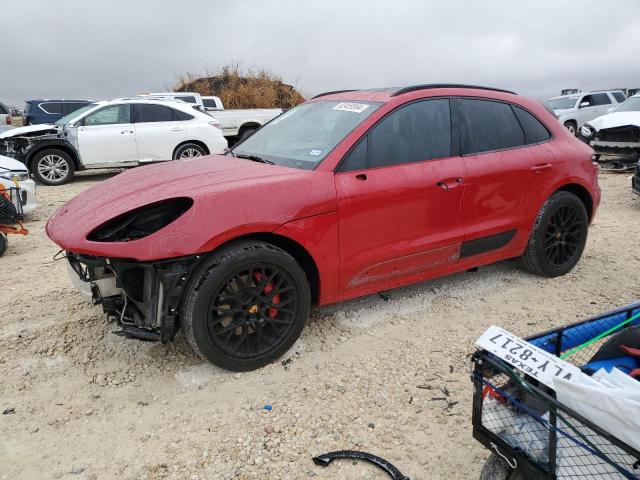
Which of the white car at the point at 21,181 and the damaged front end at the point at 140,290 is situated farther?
the white car at the point at 21,181

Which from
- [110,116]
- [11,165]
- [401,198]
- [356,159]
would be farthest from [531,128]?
[110,116]

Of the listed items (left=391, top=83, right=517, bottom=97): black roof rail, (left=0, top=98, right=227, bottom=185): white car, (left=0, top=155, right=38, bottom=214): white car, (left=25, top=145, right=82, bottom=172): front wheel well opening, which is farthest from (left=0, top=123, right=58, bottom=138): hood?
(left=391, top=83, right=517, bottom=97): black roof rail

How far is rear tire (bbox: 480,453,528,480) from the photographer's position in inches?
74.6

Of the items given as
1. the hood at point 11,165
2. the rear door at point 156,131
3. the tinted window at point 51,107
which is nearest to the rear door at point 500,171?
the hood at point 11,165

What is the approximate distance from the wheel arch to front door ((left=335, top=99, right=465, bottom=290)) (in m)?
0.18

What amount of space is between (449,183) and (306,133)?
110cm

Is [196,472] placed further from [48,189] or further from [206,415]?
[48,189]

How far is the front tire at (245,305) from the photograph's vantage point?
281 cm

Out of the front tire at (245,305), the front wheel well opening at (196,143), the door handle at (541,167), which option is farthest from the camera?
the front wheel well opening at (196,143)

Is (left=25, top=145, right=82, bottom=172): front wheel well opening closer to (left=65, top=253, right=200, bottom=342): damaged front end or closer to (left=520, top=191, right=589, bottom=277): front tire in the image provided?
(left=65, top=253, right=200, bottom=342): damaged front end

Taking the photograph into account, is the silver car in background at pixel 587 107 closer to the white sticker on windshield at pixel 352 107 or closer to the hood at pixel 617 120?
the hood at pixel 617 120

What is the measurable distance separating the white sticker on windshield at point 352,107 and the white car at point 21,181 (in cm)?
448

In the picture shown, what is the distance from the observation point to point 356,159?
3281 millimetres

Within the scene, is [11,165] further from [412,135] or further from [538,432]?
[538,432]
